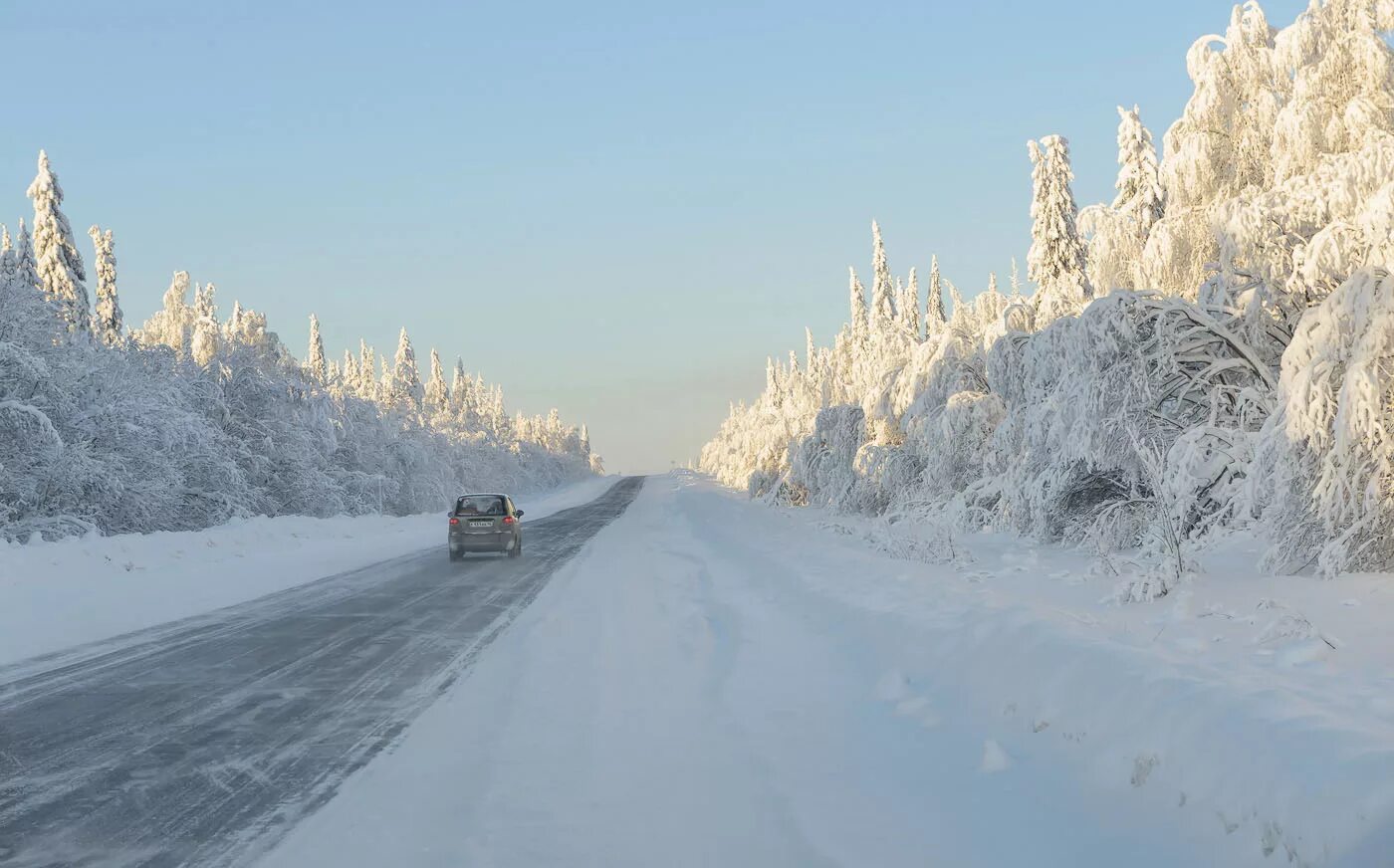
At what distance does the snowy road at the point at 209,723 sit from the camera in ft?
16.4

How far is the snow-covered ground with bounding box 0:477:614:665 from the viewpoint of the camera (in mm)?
12961

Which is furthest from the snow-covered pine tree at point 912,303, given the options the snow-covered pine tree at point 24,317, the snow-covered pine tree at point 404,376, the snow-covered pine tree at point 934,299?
the snow-covered pine tree at point 24,317

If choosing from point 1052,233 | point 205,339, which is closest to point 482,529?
point 1052,233

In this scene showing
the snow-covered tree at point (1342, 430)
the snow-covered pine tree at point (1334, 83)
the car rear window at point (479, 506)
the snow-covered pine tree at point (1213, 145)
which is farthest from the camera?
the car rear window at point (479, 506)

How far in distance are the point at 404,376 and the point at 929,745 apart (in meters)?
101

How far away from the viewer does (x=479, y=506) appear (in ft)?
82.7

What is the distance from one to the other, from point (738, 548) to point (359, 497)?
26952 millimetres

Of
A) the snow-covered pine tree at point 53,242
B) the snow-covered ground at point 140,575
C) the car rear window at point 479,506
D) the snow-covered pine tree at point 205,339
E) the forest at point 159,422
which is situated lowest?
the snow-covered ground at point 140,575

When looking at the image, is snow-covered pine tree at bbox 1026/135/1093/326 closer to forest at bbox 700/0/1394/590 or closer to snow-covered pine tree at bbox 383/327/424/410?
forest at bbox 700/0/1394/590

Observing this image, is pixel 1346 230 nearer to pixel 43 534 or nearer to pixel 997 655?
pixel 997 655

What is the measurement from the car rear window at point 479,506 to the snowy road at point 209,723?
10025mm

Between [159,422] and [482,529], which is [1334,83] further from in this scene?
[159,422]

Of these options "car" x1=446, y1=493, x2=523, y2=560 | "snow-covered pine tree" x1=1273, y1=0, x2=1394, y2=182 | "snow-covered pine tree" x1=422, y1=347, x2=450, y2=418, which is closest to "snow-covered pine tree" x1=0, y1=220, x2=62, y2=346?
"car" x1=446, y1=493, x2=523, y2=560

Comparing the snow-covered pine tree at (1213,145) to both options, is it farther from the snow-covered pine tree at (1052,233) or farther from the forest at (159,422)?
the forest at (159,422)
